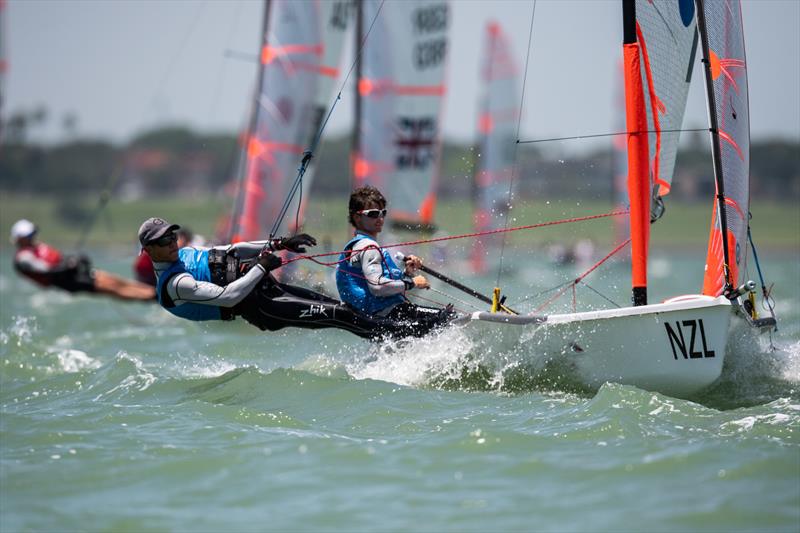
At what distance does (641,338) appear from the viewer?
18.3 feet

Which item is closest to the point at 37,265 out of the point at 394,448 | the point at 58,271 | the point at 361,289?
the point at 58,271

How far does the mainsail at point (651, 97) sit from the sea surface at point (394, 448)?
983 mm

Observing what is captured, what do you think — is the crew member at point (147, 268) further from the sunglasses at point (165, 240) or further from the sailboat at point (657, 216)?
the sailboat at point (657, 216)

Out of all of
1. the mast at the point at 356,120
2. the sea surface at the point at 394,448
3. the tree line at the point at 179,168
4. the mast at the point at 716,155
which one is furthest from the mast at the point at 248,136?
the tree line at the point at 179,168

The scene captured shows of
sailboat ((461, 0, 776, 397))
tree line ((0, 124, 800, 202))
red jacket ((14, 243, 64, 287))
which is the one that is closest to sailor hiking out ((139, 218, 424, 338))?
sailboat ((461, 0, 776, 397))

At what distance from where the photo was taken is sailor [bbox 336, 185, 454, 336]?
616 cm

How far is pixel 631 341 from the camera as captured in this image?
18.4ft

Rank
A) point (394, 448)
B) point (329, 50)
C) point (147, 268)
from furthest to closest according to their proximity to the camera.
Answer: point (329, 50), point (147, 268), point (394, 448)

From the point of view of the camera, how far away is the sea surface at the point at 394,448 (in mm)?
3986

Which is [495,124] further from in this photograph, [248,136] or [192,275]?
[192,275]

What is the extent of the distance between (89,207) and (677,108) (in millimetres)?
61512

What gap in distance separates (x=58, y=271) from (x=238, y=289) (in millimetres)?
5216

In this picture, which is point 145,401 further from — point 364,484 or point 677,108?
point 677,108

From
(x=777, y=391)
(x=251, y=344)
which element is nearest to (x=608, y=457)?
(x=777, y=391)
